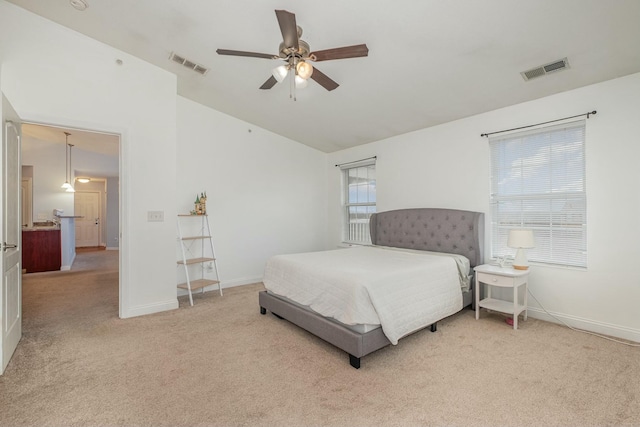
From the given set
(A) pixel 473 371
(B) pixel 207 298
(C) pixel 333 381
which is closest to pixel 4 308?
(B) pixel 207 298

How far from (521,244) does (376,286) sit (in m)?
1.86

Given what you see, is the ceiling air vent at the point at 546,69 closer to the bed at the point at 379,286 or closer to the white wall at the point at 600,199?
the white wall at the point at 600,199

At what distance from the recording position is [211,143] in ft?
15.9

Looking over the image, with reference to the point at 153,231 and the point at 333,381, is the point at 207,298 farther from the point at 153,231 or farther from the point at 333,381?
the point at 333,381

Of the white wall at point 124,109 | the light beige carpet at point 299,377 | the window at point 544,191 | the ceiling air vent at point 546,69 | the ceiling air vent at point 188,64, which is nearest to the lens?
the light beige carpet at point 299,377

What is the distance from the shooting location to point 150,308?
3689 millimetres

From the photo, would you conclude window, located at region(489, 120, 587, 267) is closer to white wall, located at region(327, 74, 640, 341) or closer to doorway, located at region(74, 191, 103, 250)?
white wall, located at region(327, 74, 640, 341)

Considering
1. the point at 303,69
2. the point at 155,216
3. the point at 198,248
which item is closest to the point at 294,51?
the point at 303,69

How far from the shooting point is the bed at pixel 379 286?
2426mm

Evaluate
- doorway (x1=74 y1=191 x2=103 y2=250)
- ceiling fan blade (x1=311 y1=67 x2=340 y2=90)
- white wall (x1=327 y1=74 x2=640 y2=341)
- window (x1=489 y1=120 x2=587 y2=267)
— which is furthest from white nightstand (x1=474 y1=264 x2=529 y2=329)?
doorway (x1=74 y1=191 x2=103 y2=250)

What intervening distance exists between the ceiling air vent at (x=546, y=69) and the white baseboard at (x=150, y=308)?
4829mm

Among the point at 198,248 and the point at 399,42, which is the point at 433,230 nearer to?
the point at 399,42

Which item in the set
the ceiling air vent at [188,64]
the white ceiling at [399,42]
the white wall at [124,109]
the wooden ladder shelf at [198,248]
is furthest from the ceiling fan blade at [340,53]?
the wooden ladder shelf at [198,248]

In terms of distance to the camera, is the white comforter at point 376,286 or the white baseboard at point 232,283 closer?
the white comforter at point 376,286
